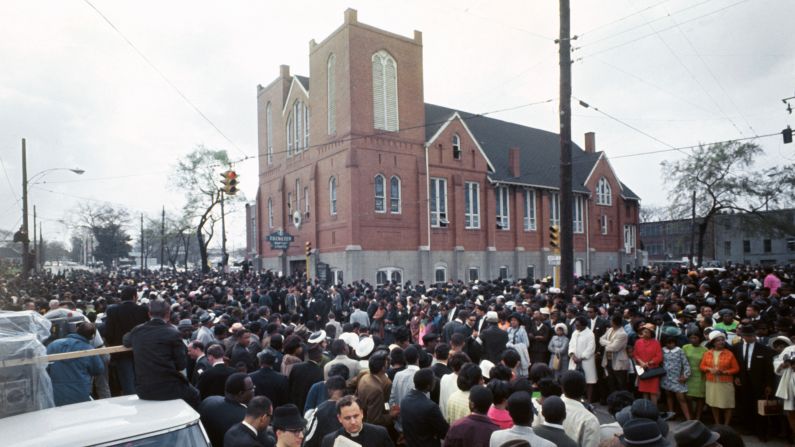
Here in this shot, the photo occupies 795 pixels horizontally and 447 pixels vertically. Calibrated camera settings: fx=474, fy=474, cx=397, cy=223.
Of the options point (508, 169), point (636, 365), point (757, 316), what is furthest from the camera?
point (508, 169)

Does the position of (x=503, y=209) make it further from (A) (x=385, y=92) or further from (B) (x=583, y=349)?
(B) (x=583, y=349)

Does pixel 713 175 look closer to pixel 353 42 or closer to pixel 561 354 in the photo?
pixel 353 42

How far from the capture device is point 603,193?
45531mm

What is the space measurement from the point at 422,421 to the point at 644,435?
2.11m

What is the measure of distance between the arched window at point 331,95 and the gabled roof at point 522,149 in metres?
6.56

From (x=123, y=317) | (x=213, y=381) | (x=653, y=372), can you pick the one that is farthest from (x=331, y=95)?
(x=213, y=381)

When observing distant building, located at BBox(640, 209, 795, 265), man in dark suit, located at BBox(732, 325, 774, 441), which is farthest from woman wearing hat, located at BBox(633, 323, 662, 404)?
distant building, located at BBox(640, 209, 795, 265)

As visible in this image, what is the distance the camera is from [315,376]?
6113mm

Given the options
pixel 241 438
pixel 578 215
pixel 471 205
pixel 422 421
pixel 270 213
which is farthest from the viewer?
pixel 578 215

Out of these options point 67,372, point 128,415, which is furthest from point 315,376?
point 67,372

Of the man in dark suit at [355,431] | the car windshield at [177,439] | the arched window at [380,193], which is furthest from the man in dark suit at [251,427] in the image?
the arched window at [380,193]

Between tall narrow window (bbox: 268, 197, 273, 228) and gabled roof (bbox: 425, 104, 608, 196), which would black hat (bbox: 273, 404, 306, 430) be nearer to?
gabled roof (bbox: 425, 104, 608, 196)

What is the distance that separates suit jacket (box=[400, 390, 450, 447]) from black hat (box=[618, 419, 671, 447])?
6.15ft

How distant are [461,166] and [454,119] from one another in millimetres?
3340
